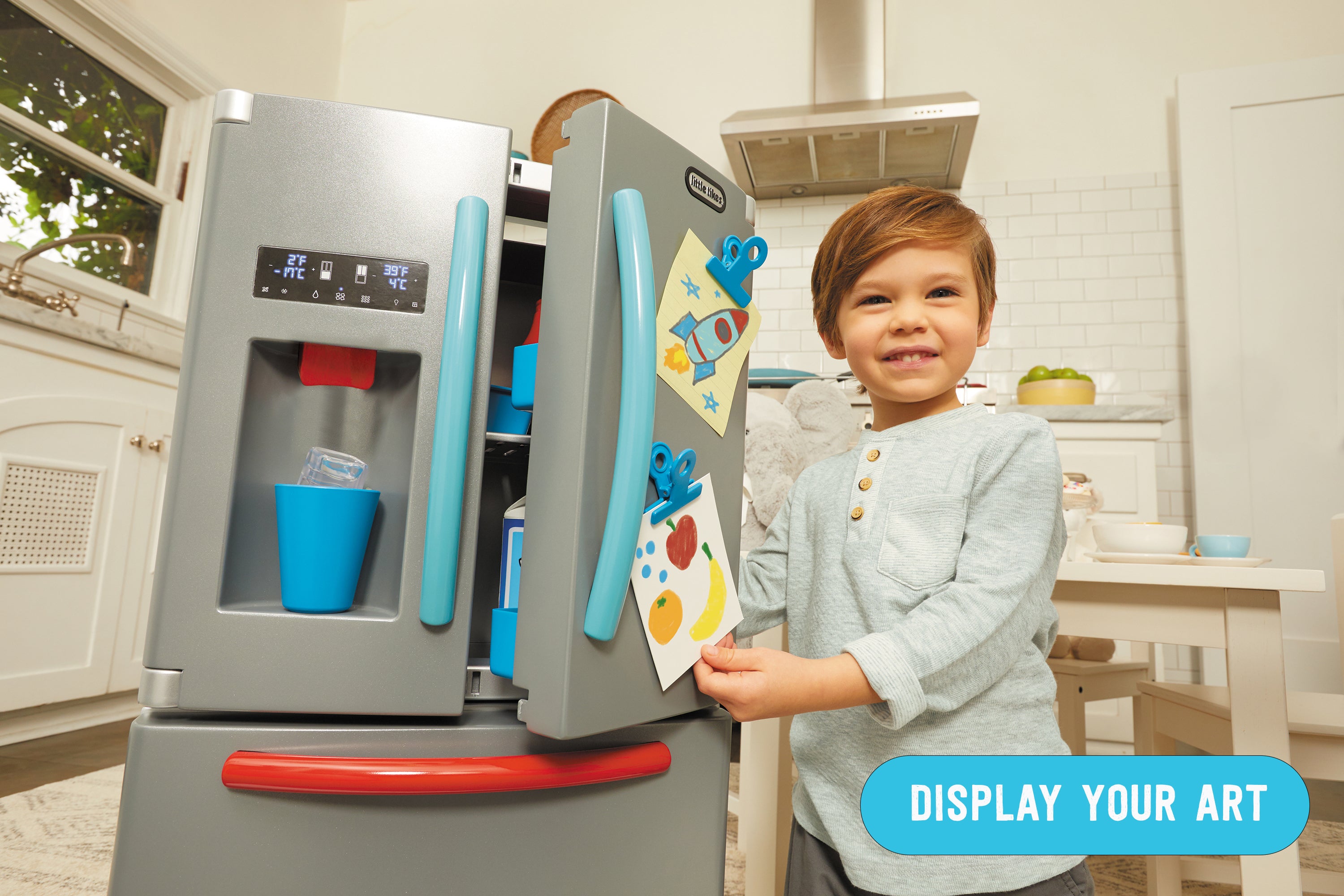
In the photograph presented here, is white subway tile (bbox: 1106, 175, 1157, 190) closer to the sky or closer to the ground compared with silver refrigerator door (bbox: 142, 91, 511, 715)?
closer to the sky

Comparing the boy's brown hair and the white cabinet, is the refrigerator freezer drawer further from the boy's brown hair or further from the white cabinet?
the white cabinet

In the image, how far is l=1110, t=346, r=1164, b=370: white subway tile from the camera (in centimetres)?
286

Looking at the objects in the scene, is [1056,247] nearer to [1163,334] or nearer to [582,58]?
[1163,334]

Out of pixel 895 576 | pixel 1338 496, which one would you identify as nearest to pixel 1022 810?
pixel 895 576

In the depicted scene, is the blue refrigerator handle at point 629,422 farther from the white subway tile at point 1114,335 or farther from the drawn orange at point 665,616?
the white subway tile at point 1114,335

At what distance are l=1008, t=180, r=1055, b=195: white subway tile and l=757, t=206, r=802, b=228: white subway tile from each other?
0.83 m

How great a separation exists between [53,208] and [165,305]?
1.53 ft

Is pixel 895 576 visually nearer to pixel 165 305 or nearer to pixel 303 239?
pixel 303 239

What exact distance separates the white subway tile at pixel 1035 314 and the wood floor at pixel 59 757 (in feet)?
10.2

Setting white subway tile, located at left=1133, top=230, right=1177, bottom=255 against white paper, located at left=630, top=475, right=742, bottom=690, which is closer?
white paper, located at left=630, top=475, right=742, bottom=690

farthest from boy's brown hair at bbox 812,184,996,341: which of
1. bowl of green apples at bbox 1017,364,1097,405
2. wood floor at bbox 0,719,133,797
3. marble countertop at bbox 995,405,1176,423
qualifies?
wood floor at bbox 0,719,133,797

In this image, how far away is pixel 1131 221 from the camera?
293 cm

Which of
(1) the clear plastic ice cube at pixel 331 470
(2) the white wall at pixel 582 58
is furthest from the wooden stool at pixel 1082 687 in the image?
(2) the white wall at pixel 582 58

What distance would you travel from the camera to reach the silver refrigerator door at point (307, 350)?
24.9 inches
